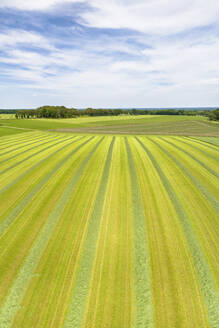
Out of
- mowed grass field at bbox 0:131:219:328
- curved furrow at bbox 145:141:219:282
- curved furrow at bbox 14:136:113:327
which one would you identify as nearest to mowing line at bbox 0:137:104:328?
mowed grass field at bbox 0:131:219:328

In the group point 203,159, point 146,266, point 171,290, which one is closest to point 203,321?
point 171,290

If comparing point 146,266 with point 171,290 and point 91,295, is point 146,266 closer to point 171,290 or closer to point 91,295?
point 171,290

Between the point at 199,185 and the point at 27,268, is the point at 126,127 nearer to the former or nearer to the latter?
the point at 199,185

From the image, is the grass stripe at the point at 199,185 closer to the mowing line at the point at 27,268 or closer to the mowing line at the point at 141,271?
the mowing line at the point at 141,271

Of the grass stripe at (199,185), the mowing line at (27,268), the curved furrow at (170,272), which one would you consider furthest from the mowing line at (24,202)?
the grass stripe at (199,185)

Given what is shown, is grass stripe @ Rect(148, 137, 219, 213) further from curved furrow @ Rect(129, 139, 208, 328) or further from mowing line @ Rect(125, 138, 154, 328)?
mowing line @ Rect(125, 138, 154, 328)
